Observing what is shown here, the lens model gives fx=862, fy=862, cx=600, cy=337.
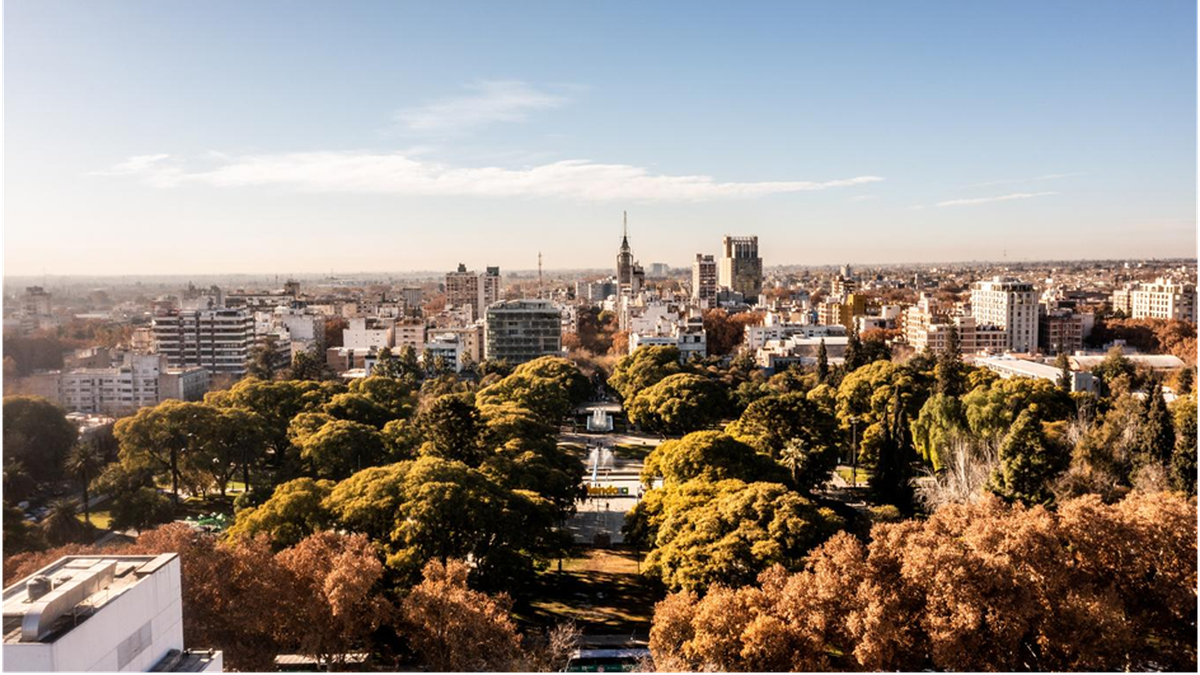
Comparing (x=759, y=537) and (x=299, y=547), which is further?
(x=759, y=537)

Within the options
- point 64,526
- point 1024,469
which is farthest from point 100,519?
point 1024,469

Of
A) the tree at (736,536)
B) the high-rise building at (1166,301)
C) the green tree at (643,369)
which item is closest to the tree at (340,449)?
the tree at (736,536)

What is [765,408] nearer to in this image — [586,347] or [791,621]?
[791,621]

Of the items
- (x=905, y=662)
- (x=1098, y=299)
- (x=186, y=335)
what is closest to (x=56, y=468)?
(x=905, y=662)

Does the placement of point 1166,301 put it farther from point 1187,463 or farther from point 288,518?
point 288,518

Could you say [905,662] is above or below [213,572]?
below
